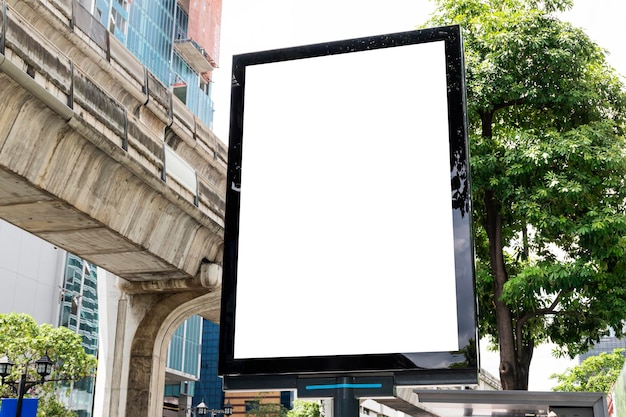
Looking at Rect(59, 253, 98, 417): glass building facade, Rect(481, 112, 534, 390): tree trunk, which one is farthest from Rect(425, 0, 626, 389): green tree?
Rect(59, 253, 98, 417): glass building facade

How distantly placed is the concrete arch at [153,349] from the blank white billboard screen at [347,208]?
13276mm

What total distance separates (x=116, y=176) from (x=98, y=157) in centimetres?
70

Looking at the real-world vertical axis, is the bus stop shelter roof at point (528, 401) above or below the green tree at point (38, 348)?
below

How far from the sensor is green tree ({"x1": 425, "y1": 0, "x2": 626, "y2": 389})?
13.3 meters

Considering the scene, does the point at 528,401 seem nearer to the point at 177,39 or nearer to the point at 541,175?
the point at 541,175

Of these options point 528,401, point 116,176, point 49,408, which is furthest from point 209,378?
point 528,401

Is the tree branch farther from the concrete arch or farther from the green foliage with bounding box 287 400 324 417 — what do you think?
the green foliage with bounding box 287 400 324 417

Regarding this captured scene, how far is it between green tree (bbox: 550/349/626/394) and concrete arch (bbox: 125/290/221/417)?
36.3 metres

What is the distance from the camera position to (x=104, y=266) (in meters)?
15.2

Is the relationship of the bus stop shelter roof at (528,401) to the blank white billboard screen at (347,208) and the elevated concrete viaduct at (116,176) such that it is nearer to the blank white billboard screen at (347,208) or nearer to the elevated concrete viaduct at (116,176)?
the blank white billboard screen at (347,208)

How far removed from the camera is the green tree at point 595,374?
4619 cm

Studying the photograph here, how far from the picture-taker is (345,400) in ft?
10.3

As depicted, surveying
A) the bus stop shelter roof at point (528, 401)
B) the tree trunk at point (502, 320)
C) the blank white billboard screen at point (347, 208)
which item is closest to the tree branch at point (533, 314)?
the tree trunk at point (502, 320)

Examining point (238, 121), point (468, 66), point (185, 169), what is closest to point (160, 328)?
point (185, 169)
